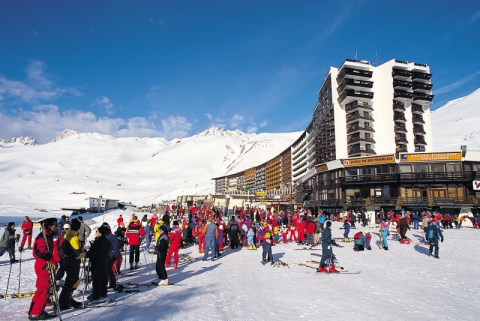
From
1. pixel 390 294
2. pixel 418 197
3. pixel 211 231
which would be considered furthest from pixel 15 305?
pixel 418 197

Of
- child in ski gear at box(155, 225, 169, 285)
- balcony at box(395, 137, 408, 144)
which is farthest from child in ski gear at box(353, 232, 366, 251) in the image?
balcony at box(395, 137, 408, 144)

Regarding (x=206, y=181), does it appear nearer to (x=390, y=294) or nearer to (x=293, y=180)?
(x=293, y=180)

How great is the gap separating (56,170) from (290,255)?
175m

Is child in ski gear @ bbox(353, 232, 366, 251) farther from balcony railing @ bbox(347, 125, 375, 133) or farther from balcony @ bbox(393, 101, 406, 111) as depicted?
balcony @ bbox(393, 101, 406, 111)

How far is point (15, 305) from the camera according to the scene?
7.11 m

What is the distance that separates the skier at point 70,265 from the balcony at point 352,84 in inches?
2493

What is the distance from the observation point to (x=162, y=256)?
9.48 metres

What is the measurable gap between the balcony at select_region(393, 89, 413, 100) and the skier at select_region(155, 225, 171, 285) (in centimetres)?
6574

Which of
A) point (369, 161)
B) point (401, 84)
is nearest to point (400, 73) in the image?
point (401, 84)

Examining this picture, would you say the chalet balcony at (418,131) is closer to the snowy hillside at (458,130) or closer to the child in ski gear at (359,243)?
the snowy hillside at (458,130)

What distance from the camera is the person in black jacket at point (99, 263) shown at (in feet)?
25.4

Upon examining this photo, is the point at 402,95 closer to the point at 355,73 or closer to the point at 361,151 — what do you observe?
the point at 355,73

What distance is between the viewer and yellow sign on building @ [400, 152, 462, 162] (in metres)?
40.7

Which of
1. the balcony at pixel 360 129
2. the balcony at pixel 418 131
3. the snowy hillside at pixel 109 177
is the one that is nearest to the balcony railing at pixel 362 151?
the balcony at pixel 360 129
